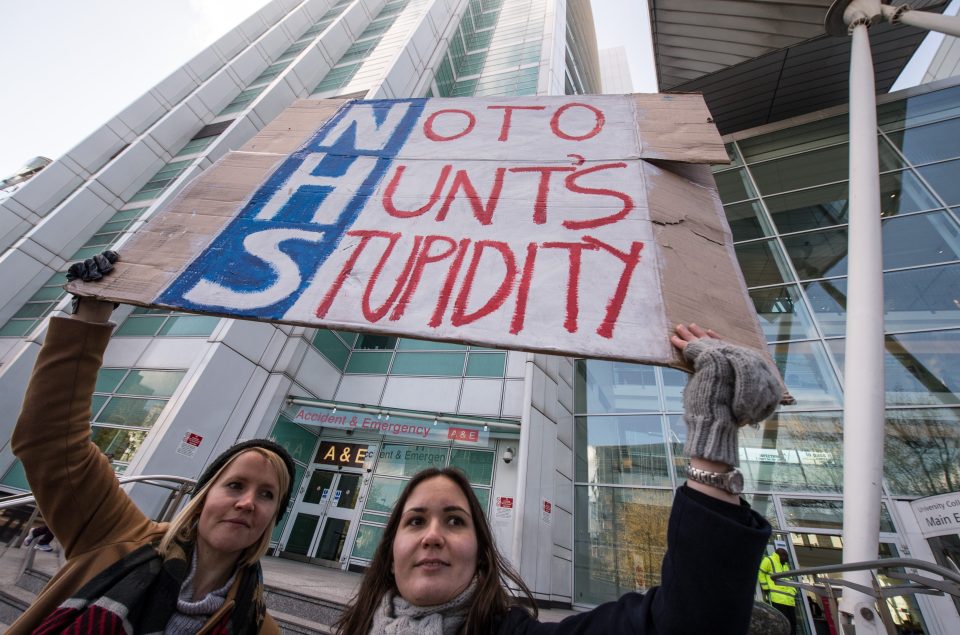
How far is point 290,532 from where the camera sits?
30.1 feet

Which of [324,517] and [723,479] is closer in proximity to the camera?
[723,479]

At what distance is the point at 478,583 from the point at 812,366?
876 cm

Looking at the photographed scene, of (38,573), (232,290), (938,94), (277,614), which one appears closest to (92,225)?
(38,573)

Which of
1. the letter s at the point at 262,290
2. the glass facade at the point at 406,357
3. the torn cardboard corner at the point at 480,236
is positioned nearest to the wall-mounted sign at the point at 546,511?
the glass facade at the point at 406,357

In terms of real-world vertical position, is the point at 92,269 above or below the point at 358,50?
below

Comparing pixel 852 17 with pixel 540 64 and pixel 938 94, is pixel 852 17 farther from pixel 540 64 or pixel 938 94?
pixel 540 64

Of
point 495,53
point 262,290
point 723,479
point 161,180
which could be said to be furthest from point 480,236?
point 495,53

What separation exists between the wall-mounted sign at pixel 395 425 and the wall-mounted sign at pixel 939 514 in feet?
22.0

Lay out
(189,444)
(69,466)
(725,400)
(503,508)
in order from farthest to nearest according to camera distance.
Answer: (503,508) < (189,444) < (69,466) < (725,400)

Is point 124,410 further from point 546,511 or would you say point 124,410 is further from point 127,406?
point 546,511

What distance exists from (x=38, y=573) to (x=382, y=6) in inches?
1165

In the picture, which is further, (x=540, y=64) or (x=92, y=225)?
(x=540, y=64)

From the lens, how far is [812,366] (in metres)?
7.44

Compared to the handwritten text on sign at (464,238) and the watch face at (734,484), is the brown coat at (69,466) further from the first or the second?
the watch face at (734,484)
